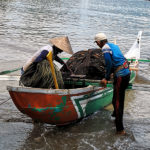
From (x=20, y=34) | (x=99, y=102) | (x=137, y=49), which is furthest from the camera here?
(x=20, y=34)

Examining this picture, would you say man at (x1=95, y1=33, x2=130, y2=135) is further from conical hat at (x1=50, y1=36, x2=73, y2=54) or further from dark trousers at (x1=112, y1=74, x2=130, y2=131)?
conical hat at (x1=50, y1=36, x2=73, y2=54)

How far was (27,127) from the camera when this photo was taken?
6172 mm

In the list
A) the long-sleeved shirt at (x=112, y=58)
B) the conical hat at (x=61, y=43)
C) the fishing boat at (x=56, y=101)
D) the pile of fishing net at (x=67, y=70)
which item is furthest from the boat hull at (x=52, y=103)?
the conical hat at (x=61, y=43)

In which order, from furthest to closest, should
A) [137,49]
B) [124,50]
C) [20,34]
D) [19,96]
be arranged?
[20,34], [124,50], [137,49], [19,96]

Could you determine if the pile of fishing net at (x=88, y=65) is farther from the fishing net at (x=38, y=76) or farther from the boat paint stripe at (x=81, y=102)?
the fishing net at (x=38, y=76)

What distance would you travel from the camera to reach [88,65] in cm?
697

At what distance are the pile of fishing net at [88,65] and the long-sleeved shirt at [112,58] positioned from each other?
4.00 feet

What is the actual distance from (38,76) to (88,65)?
5.67ft

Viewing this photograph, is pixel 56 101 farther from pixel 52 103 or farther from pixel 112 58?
pixel 112 58

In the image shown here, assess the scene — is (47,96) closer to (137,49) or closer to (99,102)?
(99,102)

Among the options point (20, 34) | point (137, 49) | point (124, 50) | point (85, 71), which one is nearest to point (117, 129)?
point (85, 71)

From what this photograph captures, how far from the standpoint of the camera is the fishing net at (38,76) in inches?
221

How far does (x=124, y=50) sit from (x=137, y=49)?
4.31m

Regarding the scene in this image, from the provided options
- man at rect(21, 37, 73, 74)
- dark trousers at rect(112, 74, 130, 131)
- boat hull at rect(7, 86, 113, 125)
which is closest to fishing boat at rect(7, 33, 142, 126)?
boat hull at rect(7, 86, 113, 125)
